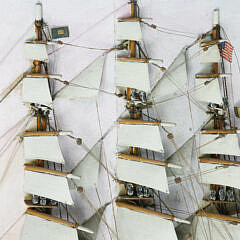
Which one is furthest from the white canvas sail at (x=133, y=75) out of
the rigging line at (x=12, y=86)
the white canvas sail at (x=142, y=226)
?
the white canvas sail at (x=142, y=226)

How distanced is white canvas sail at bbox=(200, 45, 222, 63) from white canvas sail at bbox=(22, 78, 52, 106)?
178 centimetres

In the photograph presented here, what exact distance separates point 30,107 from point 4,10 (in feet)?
3.91

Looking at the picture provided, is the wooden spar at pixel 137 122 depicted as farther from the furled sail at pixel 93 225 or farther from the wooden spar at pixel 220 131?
the furled sail at pixel 93 225

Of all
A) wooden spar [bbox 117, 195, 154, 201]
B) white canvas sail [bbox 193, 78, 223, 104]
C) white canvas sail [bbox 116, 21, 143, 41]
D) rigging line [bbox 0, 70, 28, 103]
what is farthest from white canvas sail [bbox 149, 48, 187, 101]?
rigging line [bbox 0, 70, 28, 103]

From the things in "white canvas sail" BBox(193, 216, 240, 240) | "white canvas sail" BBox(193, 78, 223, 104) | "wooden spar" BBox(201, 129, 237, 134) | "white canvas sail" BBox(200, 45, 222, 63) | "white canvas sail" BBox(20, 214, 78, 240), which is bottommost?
"white canvas sail" BBox(193, 216, 240, 240)

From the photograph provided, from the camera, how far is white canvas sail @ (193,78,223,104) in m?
4.18

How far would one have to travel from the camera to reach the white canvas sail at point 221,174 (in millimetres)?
4191

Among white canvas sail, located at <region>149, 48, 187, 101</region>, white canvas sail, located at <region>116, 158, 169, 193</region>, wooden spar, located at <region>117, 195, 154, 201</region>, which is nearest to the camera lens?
white canvas sail, located at <region>116, 158, 169, 193</region>

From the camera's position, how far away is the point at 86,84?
4.34 metres

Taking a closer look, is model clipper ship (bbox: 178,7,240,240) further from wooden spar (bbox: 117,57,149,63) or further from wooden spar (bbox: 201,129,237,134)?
wooden spar (bbox: 117,57,149,63)

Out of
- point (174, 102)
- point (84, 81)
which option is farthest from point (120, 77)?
point (174, 102)

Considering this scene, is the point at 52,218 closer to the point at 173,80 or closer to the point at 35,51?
the point at 35,51

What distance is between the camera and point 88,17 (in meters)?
4.48

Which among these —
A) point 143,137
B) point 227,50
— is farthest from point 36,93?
point 227,50
